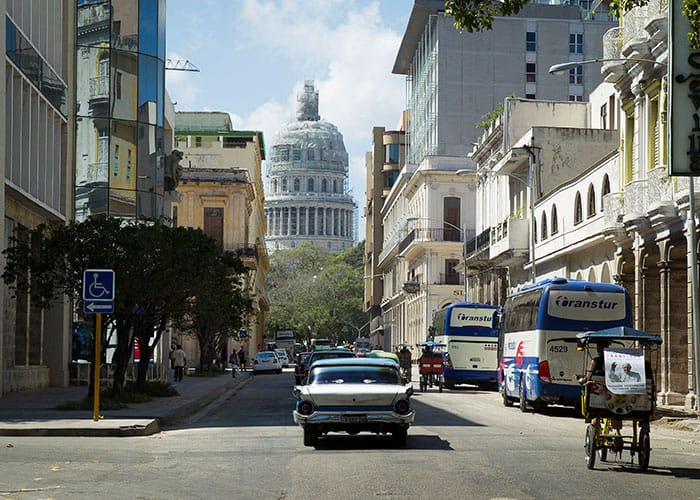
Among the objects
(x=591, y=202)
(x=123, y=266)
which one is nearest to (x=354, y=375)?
(x=123, y=266)

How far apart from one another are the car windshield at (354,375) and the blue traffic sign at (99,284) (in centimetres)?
526

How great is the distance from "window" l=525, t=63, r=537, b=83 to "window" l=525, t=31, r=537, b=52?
111 centimetres

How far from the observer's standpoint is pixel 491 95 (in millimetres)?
94562

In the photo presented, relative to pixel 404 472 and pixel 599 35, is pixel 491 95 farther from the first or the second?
pixel 404 472

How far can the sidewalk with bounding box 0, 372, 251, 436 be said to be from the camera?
22.8 metres

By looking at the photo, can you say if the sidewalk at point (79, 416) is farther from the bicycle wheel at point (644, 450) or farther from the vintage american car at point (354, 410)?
the bicycle wheel at point (644, 450)

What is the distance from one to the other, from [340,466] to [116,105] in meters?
31.4

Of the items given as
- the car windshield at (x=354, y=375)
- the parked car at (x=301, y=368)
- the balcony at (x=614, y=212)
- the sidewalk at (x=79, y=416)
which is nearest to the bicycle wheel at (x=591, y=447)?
the car windshield at (x=354, y=375)

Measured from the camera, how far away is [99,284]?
966 inches

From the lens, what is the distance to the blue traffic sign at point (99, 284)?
2439 cm

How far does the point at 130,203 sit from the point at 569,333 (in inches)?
812

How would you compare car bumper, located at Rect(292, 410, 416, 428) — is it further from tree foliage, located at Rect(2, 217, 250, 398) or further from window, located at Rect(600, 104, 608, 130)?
window, located at Rect(600, 104, 608, 130)

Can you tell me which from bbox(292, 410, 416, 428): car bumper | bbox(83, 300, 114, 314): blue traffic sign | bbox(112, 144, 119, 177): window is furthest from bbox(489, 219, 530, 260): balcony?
bbox(292, 410, 416, 428): car bumper

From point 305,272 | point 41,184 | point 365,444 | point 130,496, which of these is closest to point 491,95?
point 41,184
